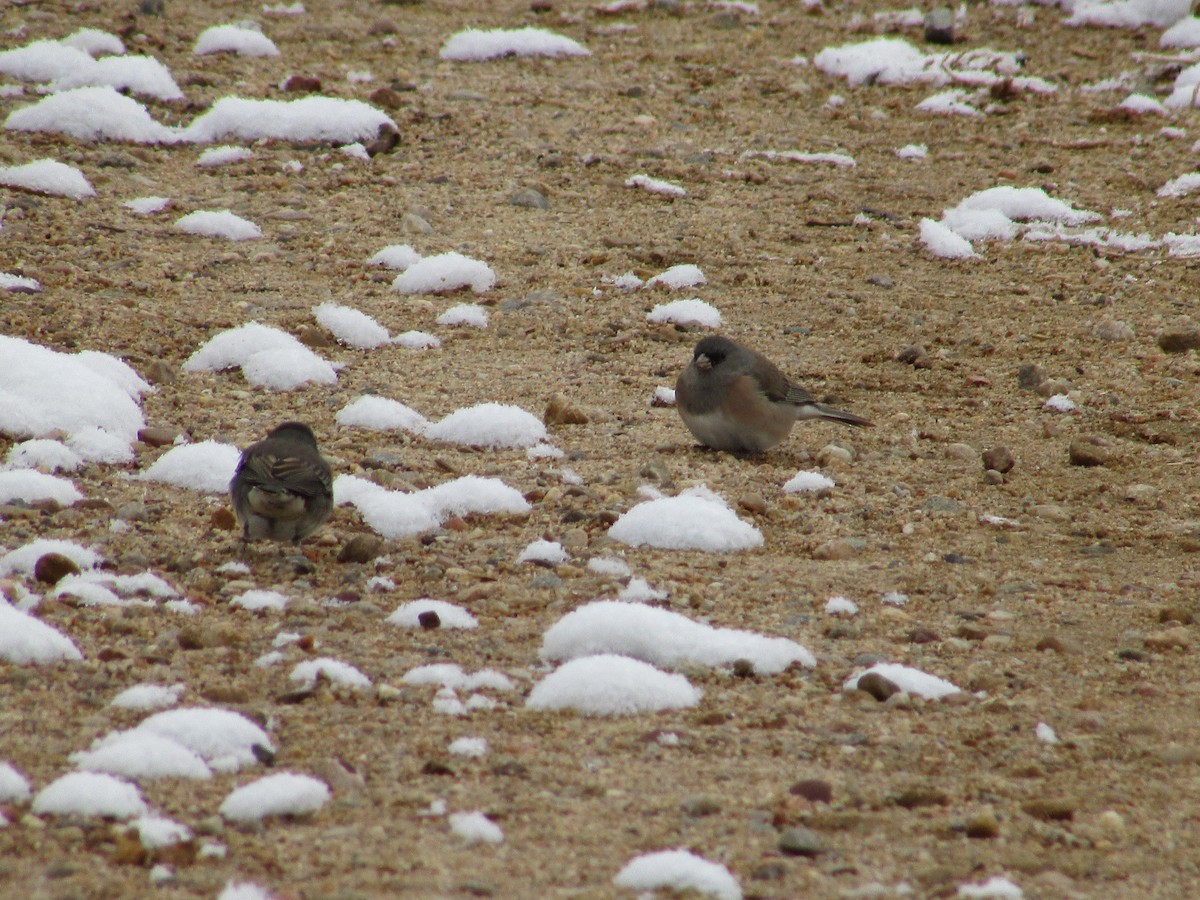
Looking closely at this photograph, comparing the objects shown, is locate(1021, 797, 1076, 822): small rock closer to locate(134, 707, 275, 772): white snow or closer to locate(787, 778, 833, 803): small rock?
locate(787, 778, 833, 803): small rock

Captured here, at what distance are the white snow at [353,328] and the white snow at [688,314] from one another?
144 centimetres

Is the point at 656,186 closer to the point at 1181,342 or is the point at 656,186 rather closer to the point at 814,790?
the point at 1181,342

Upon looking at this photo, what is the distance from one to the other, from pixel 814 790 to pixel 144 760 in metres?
1.56

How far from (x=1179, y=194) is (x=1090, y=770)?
6.96m

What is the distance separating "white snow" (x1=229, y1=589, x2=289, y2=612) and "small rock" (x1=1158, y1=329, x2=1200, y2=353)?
195 inches

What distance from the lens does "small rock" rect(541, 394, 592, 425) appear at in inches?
250

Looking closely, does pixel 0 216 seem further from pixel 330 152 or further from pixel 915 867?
pixel 915 867

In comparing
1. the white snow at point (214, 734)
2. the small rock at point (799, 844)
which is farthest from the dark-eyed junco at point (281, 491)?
the small rock at point (799, 844)

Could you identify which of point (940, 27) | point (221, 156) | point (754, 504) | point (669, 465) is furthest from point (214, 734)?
point (940, 27)

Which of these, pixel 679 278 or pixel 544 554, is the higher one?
pixel 679 278

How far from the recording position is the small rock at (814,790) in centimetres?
338

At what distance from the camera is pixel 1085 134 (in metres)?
10.7

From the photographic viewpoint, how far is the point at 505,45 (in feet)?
37.8

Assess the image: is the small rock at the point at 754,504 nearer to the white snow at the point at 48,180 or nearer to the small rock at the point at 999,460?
the small rock at the point at 999,460
